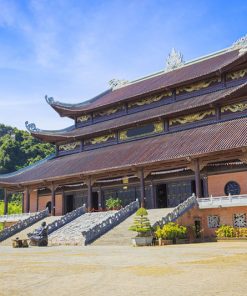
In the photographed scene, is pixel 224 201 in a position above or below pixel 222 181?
below

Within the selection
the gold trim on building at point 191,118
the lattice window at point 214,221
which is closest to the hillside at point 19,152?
the gold trim on building at point 191,118

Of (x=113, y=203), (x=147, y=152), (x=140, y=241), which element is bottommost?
(x=140, y=241)

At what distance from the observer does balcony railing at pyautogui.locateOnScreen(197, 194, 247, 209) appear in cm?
2198

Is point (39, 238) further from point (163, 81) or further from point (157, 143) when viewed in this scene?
point (163, 81)

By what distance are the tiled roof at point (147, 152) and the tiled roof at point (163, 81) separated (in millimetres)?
4828

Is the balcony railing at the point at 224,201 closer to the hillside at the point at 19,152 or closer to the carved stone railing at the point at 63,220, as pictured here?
the carved stone railing at the point at 63,220

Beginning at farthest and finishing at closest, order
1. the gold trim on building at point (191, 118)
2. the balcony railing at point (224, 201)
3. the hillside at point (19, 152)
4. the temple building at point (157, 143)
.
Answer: the hillside at point (19, 152)
the gold trim on building at point (191, 118)
the temple building at point (157, 143)
the balcony railing at point (224, 201)

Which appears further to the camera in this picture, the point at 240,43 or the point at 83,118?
the point at 83,118

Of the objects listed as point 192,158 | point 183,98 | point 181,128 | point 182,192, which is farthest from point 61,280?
point 183,98

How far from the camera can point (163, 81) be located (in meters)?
35.4

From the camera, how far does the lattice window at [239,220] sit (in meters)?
22.5

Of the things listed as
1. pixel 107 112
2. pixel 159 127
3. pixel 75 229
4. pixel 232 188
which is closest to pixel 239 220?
pixel 232 188

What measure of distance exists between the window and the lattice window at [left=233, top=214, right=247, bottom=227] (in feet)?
6.95

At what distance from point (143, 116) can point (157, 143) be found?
13.4 feet
